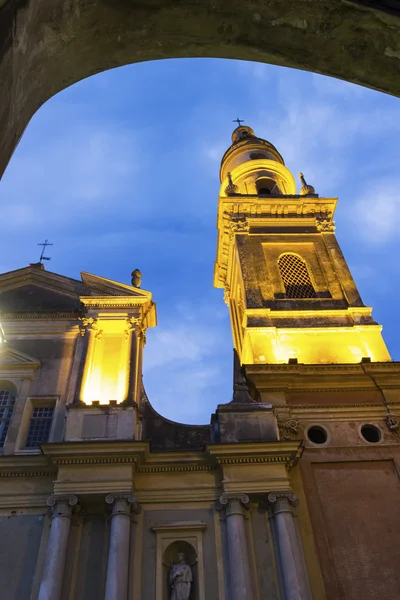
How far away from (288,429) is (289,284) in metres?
6.97

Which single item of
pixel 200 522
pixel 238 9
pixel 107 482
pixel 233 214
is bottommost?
pixel 238 9

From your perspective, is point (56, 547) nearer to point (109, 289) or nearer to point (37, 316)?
point (37, 316)

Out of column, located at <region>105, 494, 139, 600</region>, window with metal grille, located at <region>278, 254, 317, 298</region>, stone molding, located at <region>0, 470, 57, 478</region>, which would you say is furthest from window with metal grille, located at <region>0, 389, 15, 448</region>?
window with metal grille, located at <region>278, 254, 317, 298</region>

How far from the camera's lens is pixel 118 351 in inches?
616

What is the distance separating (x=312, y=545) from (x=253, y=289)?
8979 millimetres

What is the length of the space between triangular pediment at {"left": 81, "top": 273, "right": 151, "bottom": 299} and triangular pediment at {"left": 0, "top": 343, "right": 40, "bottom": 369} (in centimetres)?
302

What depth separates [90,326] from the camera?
15.9 metres

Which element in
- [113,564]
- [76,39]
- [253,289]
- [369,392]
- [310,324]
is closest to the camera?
[76,39]

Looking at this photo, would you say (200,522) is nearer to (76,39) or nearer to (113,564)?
(113,564)

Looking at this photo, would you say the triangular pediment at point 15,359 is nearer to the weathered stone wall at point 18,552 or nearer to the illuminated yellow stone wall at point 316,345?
the weathered stone wall at point 18,552

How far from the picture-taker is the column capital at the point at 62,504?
11445 mm

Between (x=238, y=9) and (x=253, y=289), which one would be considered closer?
(x=238, y=9)

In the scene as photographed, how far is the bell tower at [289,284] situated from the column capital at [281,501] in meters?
4.72

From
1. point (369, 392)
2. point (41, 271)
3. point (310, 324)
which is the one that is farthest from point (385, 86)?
point (41, 271)
